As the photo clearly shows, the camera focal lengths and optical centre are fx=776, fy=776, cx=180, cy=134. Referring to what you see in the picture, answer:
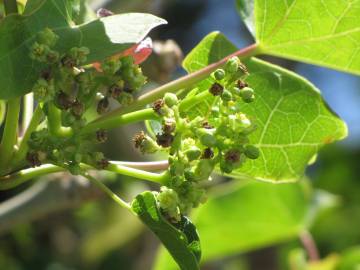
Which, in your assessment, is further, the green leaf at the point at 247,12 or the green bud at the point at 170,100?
the green leaf at the point at 247,12

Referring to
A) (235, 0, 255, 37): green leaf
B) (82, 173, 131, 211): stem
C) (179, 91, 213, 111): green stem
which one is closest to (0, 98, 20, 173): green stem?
(82, 173, 131, 211): stem

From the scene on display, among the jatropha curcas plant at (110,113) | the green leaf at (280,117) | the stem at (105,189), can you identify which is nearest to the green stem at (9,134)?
the jatropha curcas plant at (110,113)

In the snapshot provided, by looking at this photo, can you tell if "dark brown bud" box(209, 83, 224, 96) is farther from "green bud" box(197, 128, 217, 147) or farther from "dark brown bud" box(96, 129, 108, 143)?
"dark brown bud" box(96, 129, 108, 143)

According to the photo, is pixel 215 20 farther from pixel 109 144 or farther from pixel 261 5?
pixel 261 5

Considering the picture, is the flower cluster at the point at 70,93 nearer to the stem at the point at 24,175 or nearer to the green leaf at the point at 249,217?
the stem at the point at 24,175

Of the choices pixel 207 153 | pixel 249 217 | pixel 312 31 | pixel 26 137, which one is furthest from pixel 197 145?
pixel 249 217

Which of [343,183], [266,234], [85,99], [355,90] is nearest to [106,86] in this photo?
[85,99]

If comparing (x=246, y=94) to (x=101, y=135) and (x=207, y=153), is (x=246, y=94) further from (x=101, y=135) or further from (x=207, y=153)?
(x=101, y=135)
